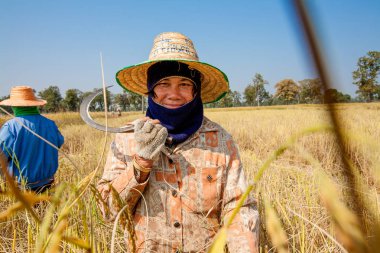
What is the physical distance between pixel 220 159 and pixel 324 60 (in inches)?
51.7

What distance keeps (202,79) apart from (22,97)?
2177 millimetres

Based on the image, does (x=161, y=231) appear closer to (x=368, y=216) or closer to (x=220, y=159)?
(x=220, y=159)

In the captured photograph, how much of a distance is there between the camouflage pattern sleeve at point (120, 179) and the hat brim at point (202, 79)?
0.48 m

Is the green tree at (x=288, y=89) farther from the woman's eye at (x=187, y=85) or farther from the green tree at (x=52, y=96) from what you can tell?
the green tree at (x=52, y=96)

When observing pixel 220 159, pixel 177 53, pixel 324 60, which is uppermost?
pixel 177 53

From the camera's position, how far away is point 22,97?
284cm

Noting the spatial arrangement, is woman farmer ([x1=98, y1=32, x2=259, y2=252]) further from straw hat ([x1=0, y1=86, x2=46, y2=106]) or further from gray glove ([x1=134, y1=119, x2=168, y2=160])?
A: straw hat ([x1=0, y1=86, x2=46, y2=106])

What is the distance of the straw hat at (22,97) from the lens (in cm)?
275

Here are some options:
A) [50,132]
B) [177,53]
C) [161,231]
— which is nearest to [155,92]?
[177,53]

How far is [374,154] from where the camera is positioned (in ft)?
0.62

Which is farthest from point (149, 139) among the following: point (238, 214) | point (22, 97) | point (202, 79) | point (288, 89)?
point (22, 97)

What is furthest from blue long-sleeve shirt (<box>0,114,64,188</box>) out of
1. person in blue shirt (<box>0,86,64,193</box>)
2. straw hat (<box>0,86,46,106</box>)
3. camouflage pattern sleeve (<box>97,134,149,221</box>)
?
camouflage pattern sleeve (<box>97,134,149,221</box>)

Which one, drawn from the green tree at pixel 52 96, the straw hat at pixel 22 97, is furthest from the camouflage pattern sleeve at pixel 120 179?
the green tree at pixel 52 96

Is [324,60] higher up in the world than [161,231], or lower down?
higher up
